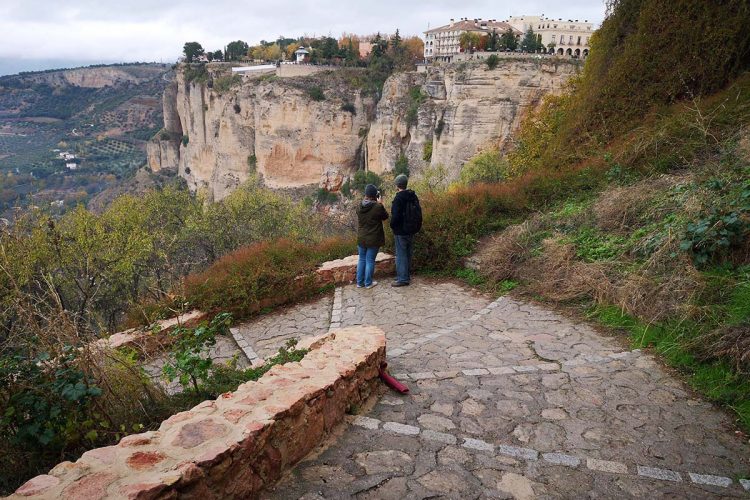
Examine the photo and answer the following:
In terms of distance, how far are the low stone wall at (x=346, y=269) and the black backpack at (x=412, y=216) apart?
101 centimetres

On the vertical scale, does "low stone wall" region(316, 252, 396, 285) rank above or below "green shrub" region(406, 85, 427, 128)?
Answer: below

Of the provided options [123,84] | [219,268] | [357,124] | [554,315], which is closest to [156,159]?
[357,124]

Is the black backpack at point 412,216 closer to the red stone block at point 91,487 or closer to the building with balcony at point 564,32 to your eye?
the red stone block at point 91,487

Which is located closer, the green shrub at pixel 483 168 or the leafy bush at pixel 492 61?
the green shrub at pixel 483 168

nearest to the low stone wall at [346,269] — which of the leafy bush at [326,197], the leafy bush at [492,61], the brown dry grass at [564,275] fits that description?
the brown dry grass at [564,275]

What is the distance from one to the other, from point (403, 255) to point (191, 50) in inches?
2693

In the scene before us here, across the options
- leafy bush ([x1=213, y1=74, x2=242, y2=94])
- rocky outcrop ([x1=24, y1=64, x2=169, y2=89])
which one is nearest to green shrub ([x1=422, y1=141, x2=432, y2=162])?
leafy bush ([x1=213, y1=74, x2=242, y2=94])

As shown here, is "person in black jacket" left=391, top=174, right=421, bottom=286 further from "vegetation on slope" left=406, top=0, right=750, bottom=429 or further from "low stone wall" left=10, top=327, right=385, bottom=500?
"low stone wall" left=10, top=327, right=385, bottom=500

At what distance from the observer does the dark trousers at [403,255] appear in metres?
7.27

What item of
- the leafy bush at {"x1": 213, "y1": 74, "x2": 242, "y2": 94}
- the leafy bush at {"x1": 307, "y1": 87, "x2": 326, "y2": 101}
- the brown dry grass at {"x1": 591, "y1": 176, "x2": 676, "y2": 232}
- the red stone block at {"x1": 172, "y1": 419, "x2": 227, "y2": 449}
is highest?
the leafy bush at {"x1": 213, "y1": 74, "x2": 242, "y2": 94}

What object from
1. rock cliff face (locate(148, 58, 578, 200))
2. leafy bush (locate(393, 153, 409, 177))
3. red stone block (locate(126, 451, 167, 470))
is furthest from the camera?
leafy bush (locate(393, 153, 409, 177))

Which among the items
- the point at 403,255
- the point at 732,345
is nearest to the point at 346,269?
the point at 403,255

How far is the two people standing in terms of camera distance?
7.08m

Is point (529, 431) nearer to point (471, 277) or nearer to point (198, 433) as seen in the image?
point (198, 433)
